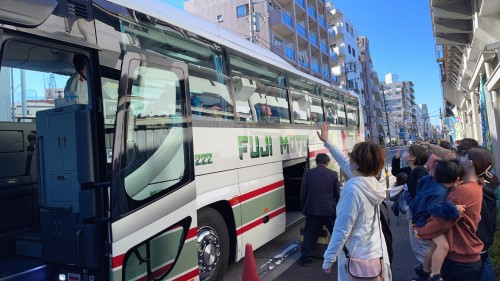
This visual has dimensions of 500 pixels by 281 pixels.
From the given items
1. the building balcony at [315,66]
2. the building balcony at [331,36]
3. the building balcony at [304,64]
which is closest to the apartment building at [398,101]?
the building balcony at [331,36]

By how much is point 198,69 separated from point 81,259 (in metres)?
2.79

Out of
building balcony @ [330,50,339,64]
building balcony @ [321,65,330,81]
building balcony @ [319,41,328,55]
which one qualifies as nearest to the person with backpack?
building balcony @ [321,65,330,81]

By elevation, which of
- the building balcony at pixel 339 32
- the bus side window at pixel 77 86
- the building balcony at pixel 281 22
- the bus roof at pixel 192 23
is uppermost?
the building balcony at pixel 339 32

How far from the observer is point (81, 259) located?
312 centimetres

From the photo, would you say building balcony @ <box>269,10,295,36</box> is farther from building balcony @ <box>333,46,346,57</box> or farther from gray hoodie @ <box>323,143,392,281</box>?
gray hoodie @ <box>323,143,392,281</box>

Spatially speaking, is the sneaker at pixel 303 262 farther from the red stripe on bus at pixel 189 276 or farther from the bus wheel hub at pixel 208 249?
the red stripe on bus at pixel 189 276

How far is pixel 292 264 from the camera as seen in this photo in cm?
598

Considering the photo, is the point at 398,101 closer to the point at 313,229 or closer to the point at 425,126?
the point at 425,126

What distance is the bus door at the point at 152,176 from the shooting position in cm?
319

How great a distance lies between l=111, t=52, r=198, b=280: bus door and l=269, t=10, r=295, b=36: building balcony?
1344 inches

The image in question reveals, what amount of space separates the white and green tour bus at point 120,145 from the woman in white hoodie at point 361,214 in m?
1.73

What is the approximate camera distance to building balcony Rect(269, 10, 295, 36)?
119 ft

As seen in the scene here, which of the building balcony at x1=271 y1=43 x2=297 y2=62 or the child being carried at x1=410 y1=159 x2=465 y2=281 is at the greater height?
the building balcony at x1=271 y1=43 x2=297 y2=62

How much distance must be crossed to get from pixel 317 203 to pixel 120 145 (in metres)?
3.75
